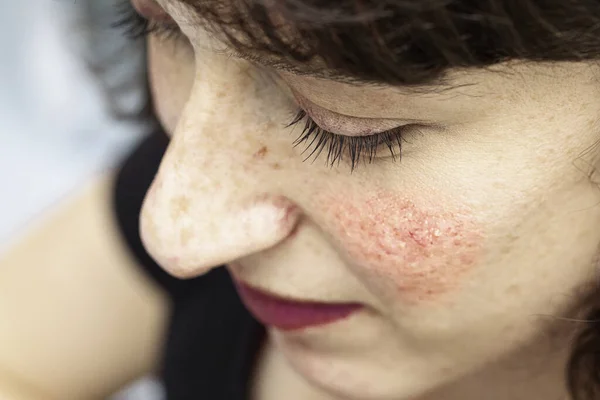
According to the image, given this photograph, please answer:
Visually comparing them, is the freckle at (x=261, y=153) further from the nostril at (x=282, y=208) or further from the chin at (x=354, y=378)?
the chin at (x=354, y=378)

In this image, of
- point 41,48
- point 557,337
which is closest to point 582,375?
point 557,337

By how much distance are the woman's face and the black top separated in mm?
250

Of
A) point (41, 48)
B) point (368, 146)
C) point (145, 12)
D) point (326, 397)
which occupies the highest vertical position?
point (145, 12)

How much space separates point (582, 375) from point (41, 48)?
4.46 ft

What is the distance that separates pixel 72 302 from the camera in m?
0.90

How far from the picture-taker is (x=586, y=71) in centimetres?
42

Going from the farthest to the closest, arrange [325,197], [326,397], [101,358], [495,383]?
[101,358]
[326,397]
[495,383]
[325,197]

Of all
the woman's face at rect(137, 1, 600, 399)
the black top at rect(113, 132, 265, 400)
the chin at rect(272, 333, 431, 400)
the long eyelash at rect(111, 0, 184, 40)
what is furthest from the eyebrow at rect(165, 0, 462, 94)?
the black top at rect(113, 132, 265, 400)

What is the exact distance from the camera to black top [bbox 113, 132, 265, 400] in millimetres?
816

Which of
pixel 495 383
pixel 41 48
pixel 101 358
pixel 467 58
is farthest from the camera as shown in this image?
pixel 41 48

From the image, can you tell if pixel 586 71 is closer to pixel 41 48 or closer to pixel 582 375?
pixel 582 375

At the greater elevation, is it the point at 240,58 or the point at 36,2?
the point at 240,58

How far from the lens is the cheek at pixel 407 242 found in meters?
0.47

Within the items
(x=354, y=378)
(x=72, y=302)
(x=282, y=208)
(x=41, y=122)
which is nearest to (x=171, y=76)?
(x=282, y=208)
